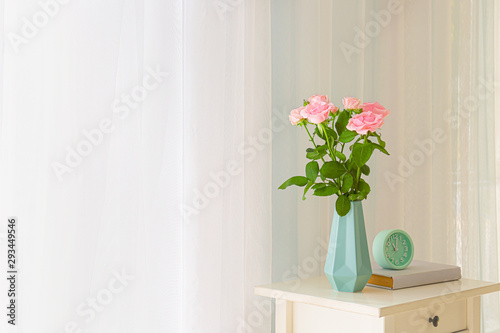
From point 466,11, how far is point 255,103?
1046mm

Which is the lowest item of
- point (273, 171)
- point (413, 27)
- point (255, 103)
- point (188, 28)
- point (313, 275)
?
point (313, 275)

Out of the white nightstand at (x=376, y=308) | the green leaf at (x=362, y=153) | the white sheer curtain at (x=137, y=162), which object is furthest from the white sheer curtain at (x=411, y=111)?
the green leaf at (x=362, y=153)

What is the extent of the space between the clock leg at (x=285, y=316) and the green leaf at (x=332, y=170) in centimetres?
33

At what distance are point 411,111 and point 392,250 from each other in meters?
0.68

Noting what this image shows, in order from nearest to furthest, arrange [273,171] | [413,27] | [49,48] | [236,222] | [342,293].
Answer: [49,48] → [342,293] → [236,222] → [273,171] → [413,27]

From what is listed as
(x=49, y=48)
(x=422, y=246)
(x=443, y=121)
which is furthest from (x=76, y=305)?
(x=443, y=121)

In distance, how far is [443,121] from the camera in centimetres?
201

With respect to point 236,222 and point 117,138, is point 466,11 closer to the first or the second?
point 236,222

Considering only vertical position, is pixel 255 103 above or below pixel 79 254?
above

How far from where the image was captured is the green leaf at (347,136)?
1275mm

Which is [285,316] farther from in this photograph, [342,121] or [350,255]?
[342,121]

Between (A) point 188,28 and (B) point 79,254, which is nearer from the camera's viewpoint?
(B) point 79,254

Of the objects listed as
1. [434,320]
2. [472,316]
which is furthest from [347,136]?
[472,316]

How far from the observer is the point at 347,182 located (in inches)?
51.3
